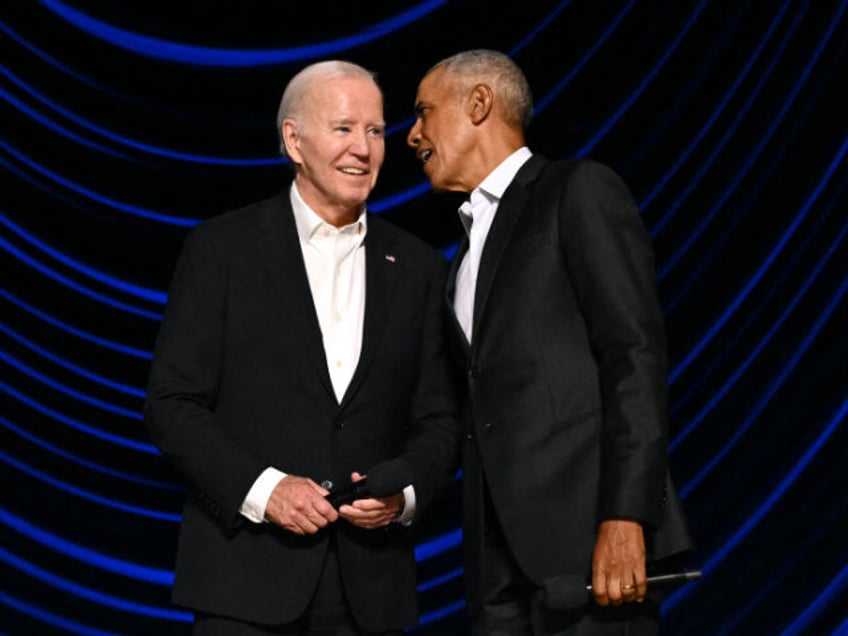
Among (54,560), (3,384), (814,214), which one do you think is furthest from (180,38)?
(814,214)

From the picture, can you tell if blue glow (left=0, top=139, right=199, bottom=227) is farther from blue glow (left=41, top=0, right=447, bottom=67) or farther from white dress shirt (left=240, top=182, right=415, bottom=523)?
white dress shirt (left=240, top=182, right=415, bottom=523)

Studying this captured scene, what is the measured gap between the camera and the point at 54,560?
378 cm

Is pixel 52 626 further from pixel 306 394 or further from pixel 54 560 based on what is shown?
pixel 306 394

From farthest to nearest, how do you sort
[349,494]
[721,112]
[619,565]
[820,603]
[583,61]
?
[583,61] < [721,112] < [820,603] < [349,494] < [619,565]

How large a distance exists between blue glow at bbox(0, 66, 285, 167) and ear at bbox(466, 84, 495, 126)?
136 cm

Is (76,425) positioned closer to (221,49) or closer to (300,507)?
(221,49)

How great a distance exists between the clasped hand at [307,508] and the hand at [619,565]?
405 mm

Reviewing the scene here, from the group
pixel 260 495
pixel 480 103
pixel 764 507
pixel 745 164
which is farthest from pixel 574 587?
pixel 745 164

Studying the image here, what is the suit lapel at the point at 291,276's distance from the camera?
238 centimetres

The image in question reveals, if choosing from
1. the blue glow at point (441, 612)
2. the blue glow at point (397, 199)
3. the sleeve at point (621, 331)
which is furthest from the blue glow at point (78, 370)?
the sleeve at point (621, 331)

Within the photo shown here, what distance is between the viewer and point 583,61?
367 cm

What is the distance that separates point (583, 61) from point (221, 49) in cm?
92

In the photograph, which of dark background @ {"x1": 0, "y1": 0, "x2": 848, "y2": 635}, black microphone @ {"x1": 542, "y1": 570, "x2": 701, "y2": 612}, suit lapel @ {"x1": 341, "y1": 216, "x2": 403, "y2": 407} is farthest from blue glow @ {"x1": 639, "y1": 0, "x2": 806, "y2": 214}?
black microphone @ {"x1": 542, "y1": 570, "x2": 701, "y2": 612}

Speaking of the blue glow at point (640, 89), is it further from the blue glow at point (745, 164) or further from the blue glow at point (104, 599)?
the blue glow at point (104, 599)
